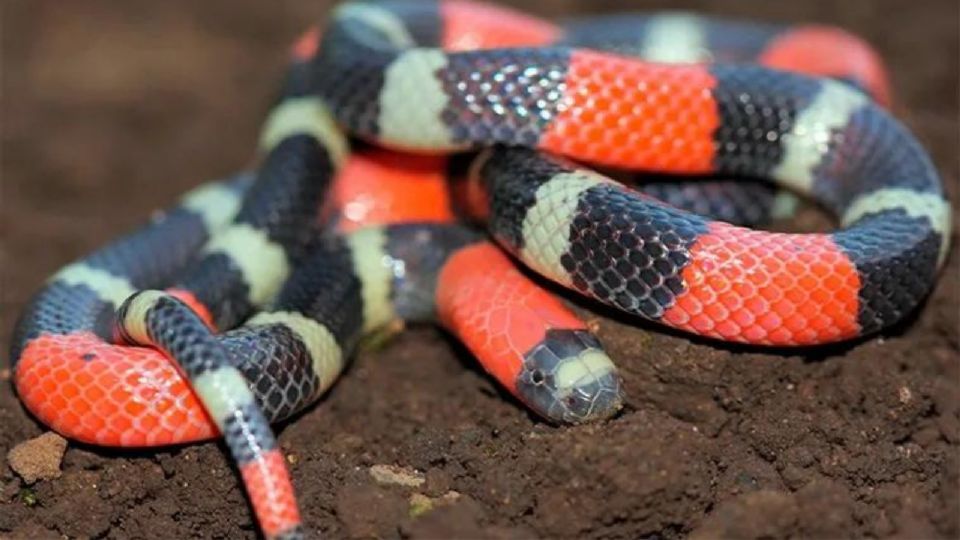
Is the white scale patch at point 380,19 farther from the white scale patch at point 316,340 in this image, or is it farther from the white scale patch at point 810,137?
the white scale patch at point 810,137

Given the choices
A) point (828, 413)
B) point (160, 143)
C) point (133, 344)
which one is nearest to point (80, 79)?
point (160, 143)

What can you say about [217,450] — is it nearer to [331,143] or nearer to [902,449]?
[331,143]

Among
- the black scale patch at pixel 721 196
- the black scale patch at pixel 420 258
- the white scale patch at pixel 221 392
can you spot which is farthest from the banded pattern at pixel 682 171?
the white scale patch at pixel 221 392

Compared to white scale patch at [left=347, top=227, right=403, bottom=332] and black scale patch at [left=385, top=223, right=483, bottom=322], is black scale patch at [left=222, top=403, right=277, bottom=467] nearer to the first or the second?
white scale patch at [left=347, top=227, right=403, bottom=332]

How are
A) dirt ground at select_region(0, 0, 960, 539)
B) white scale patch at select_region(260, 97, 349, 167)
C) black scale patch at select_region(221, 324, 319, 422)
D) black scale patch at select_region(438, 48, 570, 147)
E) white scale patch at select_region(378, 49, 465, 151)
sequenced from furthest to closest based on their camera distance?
white scale patch at select_region(260, 97, 349, 167), white scale patch at select_region(378, 49, 465, 151), black scale patch at select_region(438, 48, 570, 147), black scale patch at select_region(221, 324, 319, 422), dirt ground at select_region(0, 0, 960, 539)

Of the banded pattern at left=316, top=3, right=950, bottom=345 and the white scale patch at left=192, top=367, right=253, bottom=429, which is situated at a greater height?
the banded pattern at left=316, top=3, right=950, bottom=345

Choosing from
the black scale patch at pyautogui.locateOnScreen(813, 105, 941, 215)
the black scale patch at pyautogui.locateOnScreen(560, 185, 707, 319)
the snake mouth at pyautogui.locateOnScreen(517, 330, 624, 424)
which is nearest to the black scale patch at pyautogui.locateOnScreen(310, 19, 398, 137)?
the black scale patch at pyautogui.locateOnScreen(560, 185, 707, 319)

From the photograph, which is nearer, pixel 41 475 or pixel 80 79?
pixel 41 475
